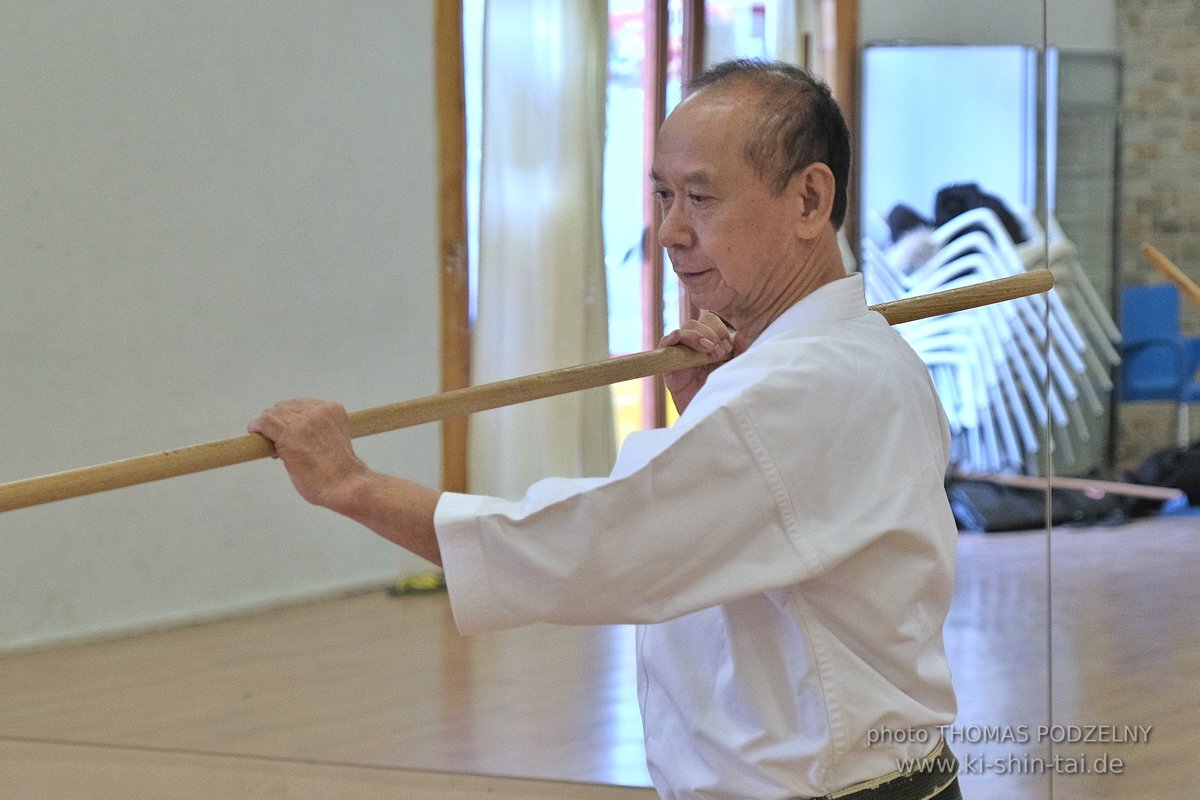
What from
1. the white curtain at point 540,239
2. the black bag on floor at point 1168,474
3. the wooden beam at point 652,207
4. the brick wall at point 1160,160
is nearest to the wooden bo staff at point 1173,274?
the brick wall at point 1160,160

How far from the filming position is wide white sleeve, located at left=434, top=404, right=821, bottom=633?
1132 mm

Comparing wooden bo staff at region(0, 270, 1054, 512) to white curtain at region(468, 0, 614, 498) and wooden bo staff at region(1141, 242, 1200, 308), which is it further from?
white curtain at region(468, 0, 614, 498)

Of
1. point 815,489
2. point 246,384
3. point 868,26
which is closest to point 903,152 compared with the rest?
point 868,26

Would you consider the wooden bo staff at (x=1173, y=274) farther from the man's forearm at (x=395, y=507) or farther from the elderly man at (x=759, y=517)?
the man's forearm at (x=395, y=507)

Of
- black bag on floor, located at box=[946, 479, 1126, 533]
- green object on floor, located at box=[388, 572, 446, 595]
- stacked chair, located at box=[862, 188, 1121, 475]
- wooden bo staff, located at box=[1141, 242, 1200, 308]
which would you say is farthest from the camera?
stacked chair, located at box=[862, 188, 1121, 475]

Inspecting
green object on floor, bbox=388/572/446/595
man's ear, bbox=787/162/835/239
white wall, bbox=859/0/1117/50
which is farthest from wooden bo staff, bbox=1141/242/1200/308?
man's ear, bbox=787/162/835/239

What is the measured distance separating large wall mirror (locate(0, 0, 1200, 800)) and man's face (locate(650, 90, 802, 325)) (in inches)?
72.8

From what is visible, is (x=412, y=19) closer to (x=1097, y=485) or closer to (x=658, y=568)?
(x=1097, y=485)

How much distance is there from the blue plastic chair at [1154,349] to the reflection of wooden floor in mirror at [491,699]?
411 millimetres

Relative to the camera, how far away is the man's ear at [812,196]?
1.32 m

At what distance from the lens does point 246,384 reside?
13.0 feet

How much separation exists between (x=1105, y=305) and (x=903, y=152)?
865mm

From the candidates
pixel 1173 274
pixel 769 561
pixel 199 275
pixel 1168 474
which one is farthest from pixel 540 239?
pixel 769 561

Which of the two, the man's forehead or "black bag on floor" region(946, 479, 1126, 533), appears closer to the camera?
the man's forehead
